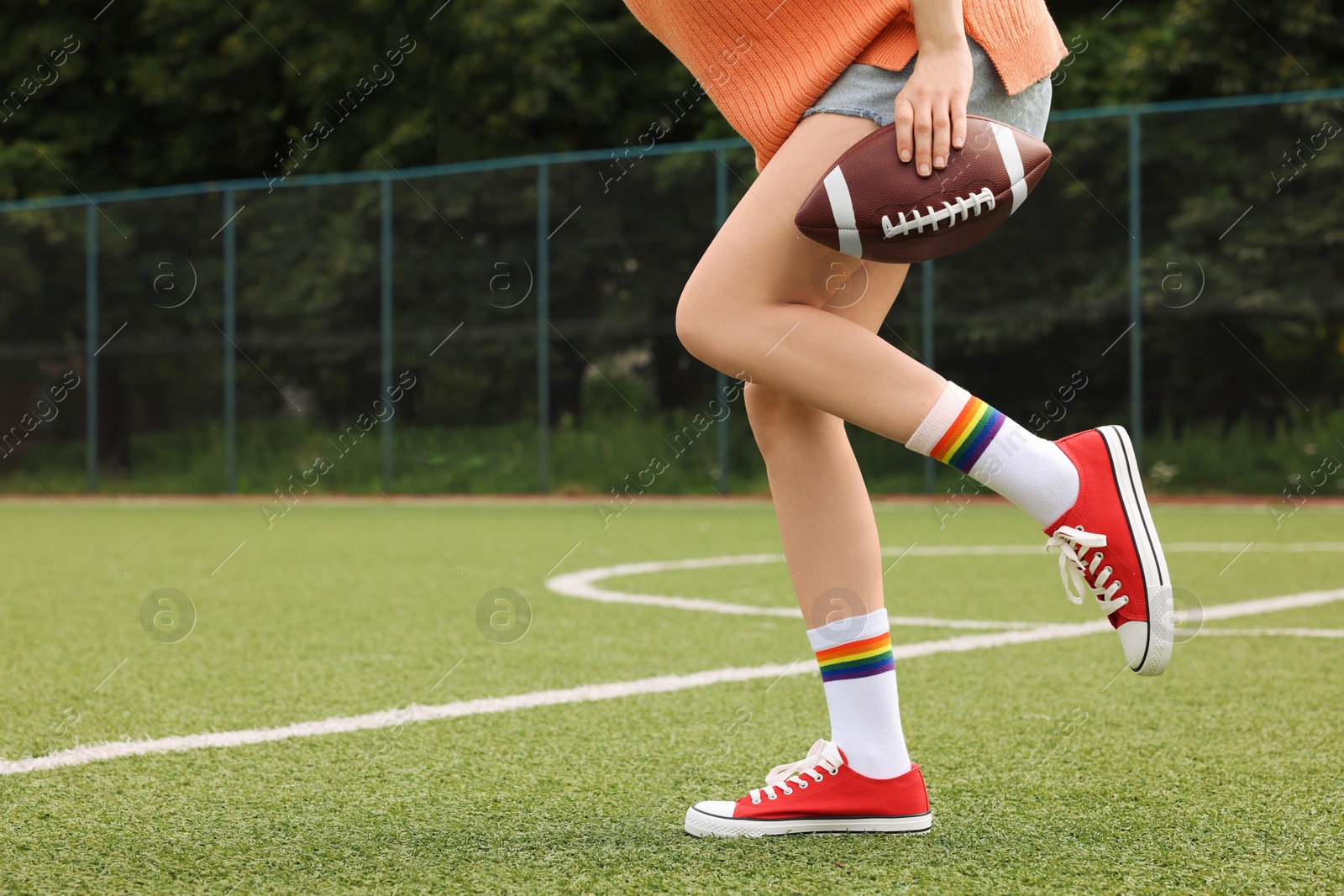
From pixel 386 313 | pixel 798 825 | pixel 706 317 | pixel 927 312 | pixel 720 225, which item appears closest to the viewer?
pixel 706 317

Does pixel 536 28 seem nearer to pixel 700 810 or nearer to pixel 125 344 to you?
pixel 125 344

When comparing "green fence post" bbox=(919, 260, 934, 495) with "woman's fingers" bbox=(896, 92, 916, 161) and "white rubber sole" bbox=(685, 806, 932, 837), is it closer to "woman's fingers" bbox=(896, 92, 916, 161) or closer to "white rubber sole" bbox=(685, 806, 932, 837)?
"white rubber sole" bbox=(685, 806, 932, 837)

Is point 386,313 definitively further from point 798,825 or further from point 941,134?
point 941,134

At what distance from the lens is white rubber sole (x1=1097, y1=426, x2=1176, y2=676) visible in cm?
172

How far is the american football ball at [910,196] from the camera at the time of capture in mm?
1611

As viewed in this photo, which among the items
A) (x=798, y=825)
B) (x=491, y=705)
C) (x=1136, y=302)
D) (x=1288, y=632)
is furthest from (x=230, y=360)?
→ (x=798, y=825)

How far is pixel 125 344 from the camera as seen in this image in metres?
12.6

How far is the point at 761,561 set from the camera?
574 cm

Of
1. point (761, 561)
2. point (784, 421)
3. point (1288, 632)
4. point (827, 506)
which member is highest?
point (784, 421)

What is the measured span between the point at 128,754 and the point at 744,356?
1.31 m

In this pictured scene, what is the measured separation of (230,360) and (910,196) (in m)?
11.6

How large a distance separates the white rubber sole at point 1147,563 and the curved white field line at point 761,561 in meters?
2.01

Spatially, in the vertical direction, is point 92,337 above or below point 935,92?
above

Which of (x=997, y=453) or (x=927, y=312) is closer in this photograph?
(x=997, y=453)
